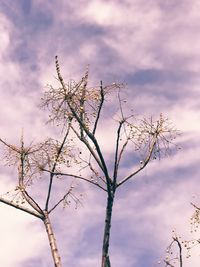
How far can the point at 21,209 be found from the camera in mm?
18562

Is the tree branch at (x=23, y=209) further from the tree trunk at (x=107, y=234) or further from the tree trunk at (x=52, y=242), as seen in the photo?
the tree trunk at (x=107, y=234)

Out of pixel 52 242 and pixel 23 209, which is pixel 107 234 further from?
pixel 23 209

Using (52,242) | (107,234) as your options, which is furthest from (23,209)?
(107,234)

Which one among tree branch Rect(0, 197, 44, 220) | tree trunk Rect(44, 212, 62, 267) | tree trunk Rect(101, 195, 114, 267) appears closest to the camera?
tree trunk Rect(101, 195, 114, 267)

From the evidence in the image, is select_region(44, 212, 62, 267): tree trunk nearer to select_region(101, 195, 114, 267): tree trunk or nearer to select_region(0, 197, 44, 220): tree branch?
select_region(0, 197, 44, 220): tree branch

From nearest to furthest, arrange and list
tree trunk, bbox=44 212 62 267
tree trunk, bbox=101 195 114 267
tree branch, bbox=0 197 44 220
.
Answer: tree trunk, bbox=101 195 114 267
tree trunk, bbox=44 212 62 267
tree branch, bbox=0 197 44 220

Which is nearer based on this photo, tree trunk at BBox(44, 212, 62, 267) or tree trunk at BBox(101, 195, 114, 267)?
tree trunk at BBox(101, 195, 114, 267)

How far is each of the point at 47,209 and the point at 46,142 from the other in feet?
8.84

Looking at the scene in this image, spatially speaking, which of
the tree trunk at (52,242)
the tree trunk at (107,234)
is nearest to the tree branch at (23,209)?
the tree trunk at (52,242)

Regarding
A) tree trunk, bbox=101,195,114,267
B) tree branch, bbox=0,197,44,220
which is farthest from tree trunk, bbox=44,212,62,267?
tree trunk, bbox=101,195,114,267

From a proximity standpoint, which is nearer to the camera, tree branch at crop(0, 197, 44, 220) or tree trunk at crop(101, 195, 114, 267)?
tree trunk at crop(101, 195, 114, 267)

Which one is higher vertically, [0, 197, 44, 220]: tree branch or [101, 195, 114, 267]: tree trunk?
[0, 197, 44, 220]: tree branch

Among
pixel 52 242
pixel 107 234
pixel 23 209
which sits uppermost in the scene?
pixel 23 209

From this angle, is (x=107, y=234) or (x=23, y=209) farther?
(x=23, y=209)
